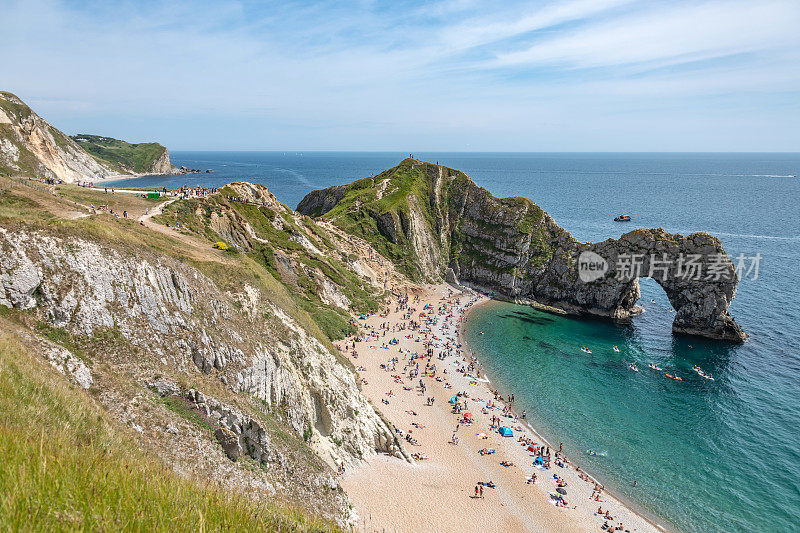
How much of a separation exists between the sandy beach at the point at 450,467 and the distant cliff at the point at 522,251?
3129 centimetres

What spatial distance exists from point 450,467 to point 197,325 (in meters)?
26.0

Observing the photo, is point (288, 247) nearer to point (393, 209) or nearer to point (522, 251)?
point (393, 209)

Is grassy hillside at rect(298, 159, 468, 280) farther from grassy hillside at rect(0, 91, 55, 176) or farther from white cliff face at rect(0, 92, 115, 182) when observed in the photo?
white cliff face at rect(0, 92, 115, 182)

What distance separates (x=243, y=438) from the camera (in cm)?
2286

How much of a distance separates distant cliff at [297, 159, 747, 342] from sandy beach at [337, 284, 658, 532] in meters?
31.3

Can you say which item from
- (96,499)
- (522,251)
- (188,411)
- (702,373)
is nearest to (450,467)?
(188,411)

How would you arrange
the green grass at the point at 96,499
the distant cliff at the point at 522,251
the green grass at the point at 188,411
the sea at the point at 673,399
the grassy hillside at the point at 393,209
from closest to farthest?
the green grass at the point at 96,499 < the green grass at the point at 188,411 < the sea at the point at 673,399 < the distant cliff at the point at 522,251 < the grassy hillside at the point at 393,209

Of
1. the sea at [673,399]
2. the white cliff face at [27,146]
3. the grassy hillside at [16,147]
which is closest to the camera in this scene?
the sea at [673,399]

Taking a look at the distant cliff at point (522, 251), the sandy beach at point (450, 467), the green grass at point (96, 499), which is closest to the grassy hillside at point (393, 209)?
the distant cliff at point (522, 251)

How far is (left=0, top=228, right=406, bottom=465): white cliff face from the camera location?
70.6 feet

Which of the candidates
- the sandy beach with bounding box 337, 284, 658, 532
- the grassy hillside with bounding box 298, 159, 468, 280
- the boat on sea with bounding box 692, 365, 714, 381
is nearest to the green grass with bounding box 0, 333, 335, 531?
the sandy beach with bounding box 337, 284, 658, 532

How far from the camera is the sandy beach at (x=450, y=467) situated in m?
31.3

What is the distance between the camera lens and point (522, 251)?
284 feet

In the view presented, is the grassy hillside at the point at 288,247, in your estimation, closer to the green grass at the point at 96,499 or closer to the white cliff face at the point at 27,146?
the green grass at the point at 96,499
